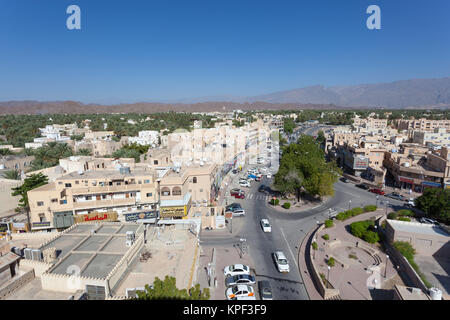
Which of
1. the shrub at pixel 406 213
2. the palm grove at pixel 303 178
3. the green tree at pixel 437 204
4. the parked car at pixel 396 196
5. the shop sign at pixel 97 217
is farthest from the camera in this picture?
the parked car at pixel 396 196

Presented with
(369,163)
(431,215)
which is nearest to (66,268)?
(431,215)

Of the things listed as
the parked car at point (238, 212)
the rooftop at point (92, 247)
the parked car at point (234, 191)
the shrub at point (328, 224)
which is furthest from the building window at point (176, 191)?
the shrub at point (328, 224)

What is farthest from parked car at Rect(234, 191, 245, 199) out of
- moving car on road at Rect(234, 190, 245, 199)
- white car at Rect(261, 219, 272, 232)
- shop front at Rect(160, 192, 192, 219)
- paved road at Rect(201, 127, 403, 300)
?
shop front at Rect(160, 192, 192, 219)

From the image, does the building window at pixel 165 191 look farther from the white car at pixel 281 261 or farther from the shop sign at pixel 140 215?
the white car at pixel 281 261

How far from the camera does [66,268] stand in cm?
1120

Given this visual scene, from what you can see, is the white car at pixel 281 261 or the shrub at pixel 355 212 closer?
the white car at pixel 281 261

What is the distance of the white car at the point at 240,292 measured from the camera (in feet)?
45.6

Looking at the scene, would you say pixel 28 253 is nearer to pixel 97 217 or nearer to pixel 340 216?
pixel 97 217

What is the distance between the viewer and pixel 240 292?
14.1 meters

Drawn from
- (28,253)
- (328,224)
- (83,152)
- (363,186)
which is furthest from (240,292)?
(83,152)

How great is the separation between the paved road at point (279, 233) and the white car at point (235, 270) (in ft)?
2.73

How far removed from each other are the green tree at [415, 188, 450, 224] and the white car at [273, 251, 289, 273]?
641 inches

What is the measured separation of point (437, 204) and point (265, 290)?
19.6m
